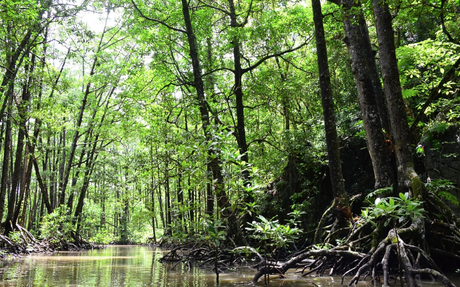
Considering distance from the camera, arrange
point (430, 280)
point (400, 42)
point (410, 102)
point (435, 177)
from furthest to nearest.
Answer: point (400, 42), point (410, 102), point (435, 177), point (430, 280)

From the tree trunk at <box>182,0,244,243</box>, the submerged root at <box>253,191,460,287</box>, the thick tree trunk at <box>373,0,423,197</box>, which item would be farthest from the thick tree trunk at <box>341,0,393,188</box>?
the tree trunk at <box>182,0,244,243</box>

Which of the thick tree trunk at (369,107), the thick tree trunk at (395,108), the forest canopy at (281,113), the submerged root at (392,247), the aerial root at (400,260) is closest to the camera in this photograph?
the aerial root at (400,260)

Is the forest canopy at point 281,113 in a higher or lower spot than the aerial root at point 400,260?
higher

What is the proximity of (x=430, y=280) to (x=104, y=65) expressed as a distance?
18.2 m

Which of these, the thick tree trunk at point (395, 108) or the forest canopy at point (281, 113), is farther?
the forest canopy at point (281, 113)

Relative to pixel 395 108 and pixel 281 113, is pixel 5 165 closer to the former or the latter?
pixel 281 113

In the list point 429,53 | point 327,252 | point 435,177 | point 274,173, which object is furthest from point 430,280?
point 274,173

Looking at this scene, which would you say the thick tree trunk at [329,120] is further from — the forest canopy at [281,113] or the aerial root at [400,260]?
the aerial root at [400,260]

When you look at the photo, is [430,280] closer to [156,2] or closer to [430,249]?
[430,249]

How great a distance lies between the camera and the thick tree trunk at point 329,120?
7254 mm

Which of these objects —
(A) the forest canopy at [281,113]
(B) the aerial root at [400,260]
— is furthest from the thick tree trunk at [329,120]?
(B) the aerial root at [400,260]

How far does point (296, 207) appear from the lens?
9.83 m

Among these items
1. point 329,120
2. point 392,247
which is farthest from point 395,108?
point 392,247

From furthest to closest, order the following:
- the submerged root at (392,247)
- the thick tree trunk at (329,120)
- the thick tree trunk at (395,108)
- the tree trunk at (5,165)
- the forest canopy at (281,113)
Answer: the tree trunk at (5,165) → the thick tree trunk at (329,120) → the forest canopy at (281,113) → the thick tree trunk at (395,108) → the submerged root at (392,247)
